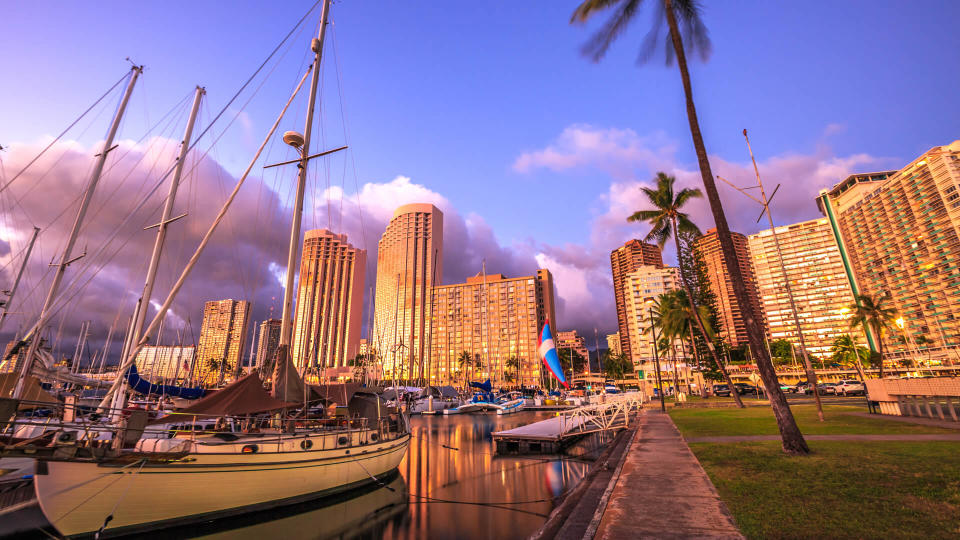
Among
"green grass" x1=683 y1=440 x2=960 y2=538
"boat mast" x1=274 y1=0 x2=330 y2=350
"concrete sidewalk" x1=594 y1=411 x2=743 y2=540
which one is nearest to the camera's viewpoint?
"green grass" x1=683 y1=440 x2=960 y2=538

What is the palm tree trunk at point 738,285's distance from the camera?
37.0ft

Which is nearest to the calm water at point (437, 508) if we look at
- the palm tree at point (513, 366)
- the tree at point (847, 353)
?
the tree at point (847, 353)

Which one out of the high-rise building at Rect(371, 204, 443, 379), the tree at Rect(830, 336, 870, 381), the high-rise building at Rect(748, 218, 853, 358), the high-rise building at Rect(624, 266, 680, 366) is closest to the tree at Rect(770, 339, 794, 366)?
the tree at Rect(830, 336, 870, 381)

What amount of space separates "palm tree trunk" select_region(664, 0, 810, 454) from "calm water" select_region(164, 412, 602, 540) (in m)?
7.12

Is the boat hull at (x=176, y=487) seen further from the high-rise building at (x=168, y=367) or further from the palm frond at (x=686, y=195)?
the palm frond at (x=686, y=195)

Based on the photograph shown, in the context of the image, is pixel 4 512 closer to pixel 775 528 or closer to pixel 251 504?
pixel 251 504

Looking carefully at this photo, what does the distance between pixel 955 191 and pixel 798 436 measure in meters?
128

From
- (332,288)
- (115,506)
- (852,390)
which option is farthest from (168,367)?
(852,390)

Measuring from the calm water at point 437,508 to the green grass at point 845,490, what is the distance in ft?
16.8

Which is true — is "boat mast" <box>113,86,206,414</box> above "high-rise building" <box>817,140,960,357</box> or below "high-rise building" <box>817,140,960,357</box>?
below

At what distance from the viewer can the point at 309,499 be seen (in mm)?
11695

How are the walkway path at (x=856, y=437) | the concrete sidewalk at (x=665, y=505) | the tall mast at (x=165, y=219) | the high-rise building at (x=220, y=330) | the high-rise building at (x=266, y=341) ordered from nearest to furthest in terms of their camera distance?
the concrete sidewalk at (x=665, y=505), the walkway path at (x=856, y=437), the tall mast at (x=165, y=219), the high-rise building at (x=266, y=341), the high-rise building at (x=220, y=330)

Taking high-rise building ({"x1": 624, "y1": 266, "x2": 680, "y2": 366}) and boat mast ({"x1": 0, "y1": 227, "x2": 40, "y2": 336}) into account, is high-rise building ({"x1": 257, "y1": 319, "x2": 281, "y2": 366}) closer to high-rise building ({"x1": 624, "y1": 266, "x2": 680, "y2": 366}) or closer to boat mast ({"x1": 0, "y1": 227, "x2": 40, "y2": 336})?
boat mast ({"x1": 0, "y1": 227, "x2": 40, "y2": 336})

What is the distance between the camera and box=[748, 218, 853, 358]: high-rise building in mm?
151125
